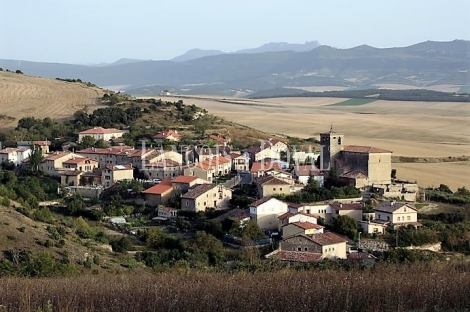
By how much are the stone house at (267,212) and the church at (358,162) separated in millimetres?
5609

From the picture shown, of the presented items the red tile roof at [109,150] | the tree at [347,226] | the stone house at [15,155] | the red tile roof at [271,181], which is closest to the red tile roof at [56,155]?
the red tile roof at [109,150]

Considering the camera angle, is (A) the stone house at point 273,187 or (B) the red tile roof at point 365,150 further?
(B) the red tile roof at point 365,150

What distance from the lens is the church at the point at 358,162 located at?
107 ft

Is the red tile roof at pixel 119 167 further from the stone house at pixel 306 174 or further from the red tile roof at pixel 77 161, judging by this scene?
the stone house at pixel 306 174

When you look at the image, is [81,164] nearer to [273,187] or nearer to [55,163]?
[55,163]

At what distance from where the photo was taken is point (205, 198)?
2995 centimetres

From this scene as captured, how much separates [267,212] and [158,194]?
577 centimetres

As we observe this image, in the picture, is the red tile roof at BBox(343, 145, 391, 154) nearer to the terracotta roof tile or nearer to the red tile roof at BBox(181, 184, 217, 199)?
the red tile roof at BBox(181, 184, 217, 199)

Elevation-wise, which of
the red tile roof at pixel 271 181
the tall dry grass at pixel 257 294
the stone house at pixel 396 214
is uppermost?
the tall dry grass at pixel 257 294

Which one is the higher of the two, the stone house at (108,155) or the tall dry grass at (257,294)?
the tall dry grass at (257,294)

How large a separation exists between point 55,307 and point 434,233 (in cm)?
1670

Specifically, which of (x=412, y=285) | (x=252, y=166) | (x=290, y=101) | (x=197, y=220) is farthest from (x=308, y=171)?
(x=290, y=101)

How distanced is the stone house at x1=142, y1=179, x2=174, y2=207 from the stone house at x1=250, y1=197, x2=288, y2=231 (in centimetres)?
504

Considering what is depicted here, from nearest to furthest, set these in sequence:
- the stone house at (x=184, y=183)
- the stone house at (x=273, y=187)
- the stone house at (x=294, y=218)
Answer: the stone house at (x=294, y=218), the stone house at (x=273, y=187), the stone house at (x=184, y=183)
